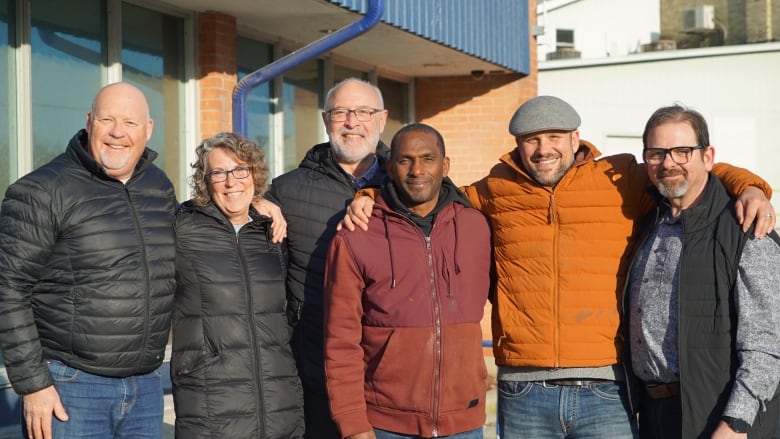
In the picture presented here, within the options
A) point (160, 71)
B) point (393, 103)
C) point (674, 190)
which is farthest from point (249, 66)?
point (674, 190)

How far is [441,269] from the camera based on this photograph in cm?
348

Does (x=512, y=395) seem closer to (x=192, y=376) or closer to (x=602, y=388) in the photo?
(x=602, y=388)

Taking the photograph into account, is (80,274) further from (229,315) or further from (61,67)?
(61,67)

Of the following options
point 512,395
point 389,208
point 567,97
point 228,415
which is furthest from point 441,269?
point 567,97

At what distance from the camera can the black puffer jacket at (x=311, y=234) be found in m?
3.94

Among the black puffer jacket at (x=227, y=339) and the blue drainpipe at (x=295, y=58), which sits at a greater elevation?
the blue drainpipe at (x=295, y=58)

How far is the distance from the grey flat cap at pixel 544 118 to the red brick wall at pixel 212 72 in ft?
13.0

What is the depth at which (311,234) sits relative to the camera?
398 centimetres

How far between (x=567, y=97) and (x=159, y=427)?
571 inches

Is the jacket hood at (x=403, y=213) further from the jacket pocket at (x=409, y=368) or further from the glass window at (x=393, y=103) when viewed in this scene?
the glass window at (x=393, y=103)

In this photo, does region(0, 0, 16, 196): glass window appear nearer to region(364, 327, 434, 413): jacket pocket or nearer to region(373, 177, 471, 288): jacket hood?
region(373, 177, 471, 288): jacket hood

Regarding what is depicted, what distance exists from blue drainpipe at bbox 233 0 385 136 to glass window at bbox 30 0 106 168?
38.7 inches

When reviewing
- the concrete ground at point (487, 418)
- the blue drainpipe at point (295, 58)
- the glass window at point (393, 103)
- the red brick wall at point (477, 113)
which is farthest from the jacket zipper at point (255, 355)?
the red brick wall at point (477, 113)

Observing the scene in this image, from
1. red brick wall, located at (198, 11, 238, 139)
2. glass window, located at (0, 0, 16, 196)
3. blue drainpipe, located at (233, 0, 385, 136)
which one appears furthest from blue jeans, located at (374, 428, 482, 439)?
red brick wall, located at (198, 11, 238, 139)
